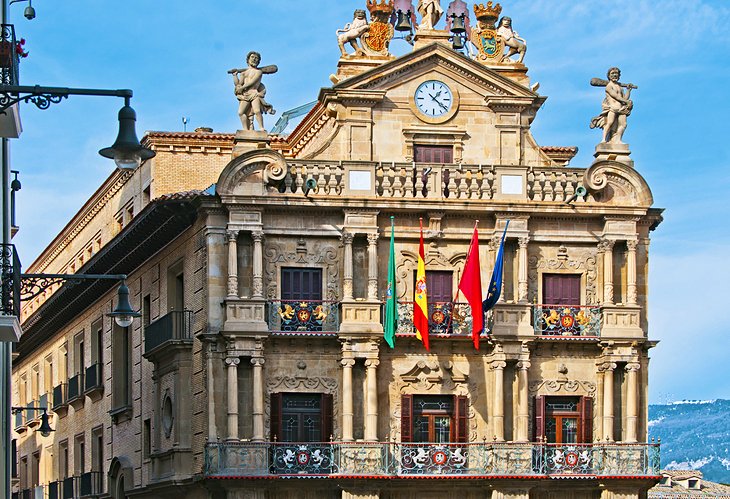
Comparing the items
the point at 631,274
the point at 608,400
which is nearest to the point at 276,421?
the point at 608,400

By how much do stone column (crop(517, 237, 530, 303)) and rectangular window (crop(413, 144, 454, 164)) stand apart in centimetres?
A: 310

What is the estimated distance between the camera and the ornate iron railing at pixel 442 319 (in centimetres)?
5006

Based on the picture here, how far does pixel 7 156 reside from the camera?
31688 mm

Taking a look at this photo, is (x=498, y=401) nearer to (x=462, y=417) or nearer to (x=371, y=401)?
(x=462, y=417)

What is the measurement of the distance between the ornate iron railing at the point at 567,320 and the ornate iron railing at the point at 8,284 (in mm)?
25524

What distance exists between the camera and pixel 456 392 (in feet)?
166

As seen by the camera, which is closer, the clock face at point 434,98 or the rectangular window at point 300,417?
the rectangular window at point 300,417

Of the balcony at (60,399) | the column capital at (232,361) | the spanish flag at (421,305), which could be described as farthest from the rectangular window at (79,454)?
the spanish flag at (421,305)

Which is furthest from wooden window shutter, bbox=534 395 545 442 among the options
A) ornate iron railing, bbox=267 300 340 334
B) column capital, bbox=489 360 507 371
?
ornate iron railing, bbox=267 300 340 334

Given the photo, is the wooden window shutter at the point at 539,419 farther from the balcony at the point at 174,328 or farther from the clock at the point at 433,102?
the balcony at the point at 174,328

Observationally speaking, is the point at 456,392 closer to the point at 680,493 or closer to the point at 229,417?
the point at 229,417

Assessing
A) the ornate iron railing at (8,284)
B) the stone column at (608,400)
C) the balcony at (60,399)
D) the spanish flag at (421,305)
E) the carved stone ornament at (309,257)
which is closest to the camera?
the ornate iron railing at (8,284)

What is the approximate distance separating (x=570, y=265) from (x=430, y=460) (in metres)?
6.66

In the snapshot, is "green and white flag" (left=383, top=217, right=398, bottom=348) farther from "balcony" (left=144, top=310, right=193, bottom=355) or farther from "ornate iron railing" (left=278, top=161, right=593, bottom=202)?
"balcony" (left=144, top=310, right=193, bottom=355)
